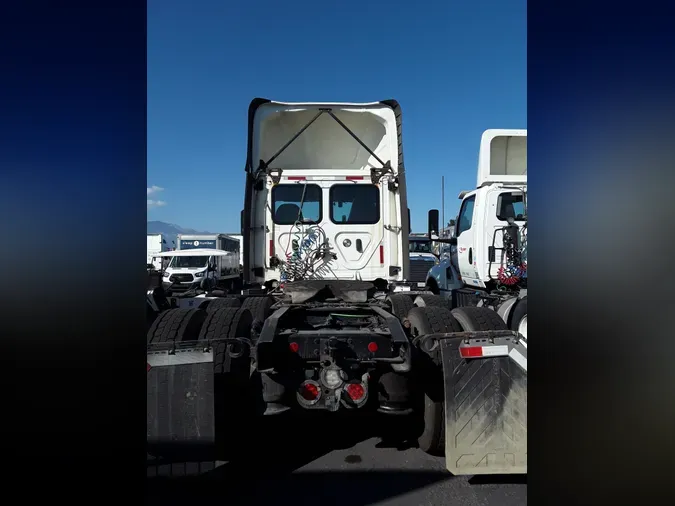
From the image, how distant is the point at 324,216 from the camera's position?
5871mm

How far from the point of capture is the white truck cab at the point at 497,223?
7074 mm

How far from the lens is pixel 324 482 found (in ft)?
10.5

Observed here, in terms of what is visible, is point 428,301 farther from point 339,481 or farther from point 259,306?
point 339,481

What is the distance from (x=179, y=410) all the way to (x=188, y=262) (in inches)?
686

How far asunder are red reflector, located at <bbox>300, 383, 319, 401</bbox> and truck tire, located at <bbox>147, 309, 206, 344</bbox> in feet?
3.69

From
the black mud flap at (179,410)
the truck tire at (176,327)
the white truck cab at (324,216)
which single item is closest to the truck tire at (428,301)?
the white truck cab at (324,216)

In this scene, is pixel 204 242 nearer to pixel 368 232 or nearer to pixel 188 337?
pixel 368 232

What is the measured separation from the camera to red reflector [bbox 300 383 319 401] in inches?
121

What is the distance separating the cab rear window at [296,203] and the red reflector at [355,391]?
3.16m

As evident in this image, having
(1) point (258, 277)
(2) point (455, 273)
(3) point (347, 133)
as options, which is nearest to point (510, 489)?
(1) point (258, 277)

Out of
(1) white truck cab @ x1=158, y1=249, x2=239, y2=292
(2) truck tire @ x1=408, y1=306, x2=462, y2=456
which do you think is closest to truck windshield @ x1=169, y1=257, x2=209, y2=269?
(1) white truck cab @ x1=158, y1=249, x2=239, y2=292

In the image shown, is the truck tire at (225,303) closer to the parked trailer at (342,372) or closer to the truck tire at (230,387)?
the parked trailer at (342,372)

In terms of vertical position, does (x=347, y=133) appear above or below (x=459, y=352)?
above

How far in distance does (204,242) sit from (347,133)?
2232 centimetres
